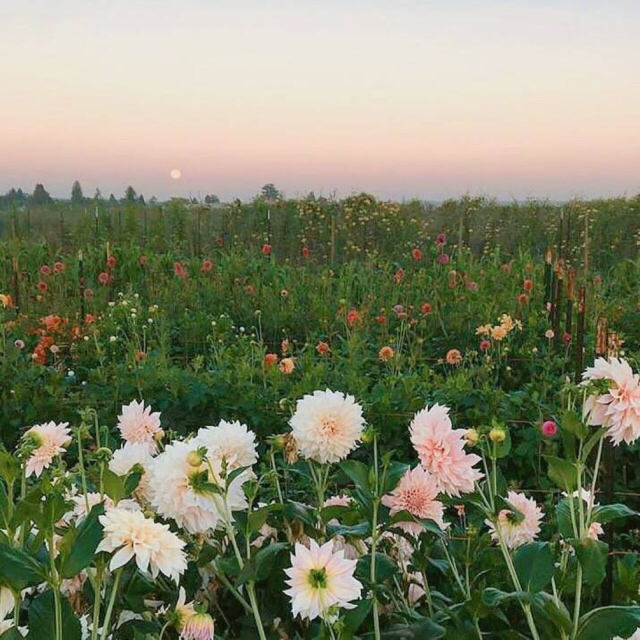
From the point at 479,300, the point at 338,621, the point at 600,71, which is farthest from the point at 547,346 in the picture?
the point at 600,71

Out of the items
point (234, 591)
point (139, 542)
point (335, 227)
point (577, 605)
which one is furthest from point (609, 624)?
point (335, 227)

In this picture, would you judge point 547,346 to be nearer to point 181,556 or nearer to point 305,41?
point 181,556

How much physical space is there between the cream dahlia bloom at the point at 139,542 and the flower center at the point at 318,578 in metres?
0.15

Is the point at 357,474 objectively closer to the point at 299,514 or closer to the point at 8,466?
the point at 299,514

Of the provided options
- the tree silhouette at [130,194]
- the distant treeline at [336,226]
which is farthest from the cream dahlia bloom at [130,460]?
the tree silhouette at [130,194]

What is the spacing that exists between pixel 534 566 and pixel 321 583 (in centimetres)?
33

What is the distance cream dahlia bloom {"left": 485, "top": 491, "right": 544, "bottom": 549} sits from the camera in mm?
1406

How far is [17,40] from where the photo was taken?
289 inches

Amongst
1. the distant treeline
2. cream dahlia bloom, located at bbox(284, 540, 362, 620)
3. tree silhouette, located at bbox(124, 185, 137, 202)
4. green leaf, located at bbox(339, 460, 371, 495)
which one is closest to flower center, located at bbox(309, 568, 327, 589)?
cream dahlia bloom, located at bbox(284, 540, 362, 620)

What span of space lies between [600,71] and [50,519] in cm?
780

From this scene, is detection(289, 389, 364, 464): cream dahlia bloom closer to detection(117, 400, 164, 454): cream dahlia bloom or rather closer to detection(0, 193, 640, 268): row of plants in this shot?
detection(117, 400, 164, 454): cream dahlia bloom

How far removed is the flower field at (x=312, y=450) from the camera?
1.19 m

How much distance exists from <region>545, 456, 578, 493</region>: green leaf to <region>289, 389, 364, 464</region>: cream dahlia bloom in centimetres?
28

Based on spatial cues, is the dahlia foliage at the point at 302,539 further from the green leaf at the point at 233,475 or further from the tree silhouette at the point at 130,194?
the tree silhouette at the point at 130,194
